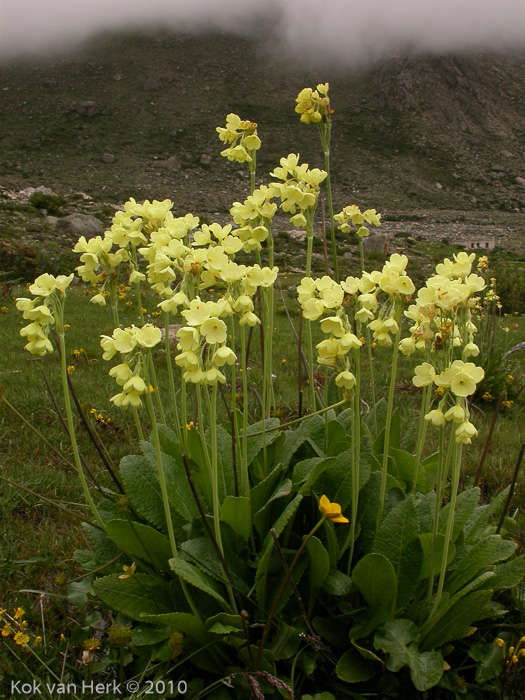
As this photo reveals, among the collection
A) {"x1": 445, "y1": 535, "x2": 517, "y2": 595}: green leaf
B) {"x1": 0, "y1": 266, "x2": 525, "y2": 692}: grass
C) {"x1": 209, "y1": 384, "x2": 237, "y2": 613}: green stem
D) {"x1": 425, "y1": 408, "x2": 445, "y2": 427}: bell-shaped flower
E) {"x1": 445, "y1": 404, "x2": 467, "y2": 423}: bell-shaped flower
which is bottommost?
{"x1": 0, "y1": 266, "x2": 525, "y2": 692}: grass

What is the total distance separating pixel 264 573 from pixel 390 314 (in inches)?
35.6

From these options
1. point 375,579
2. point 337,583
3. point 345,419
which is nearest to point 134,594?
point 337,583

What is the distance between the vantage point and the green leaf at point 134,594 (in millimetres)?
1658

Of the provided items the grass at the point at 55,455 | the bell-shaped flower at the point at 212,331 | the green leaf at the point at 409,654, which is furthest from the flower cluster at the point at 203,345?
the green leaf at the point at 409,654

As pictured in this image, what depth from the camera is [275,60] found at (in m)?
61.5

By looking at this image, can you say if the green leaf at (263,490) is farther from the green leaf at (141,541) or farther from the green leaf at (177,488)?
the green leaf at (141,541)

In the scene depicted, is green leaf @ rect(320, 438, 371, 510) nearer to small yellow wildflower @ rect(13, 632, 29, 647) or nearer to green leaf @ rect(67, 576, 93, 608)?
green leaf @ rect(67, 576, 93, 608)

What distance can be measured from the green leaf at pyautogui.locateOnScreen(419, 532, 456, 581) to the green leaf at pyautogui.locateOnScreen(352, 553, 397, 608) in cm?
15

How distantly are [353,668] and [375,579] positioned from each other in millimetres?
290

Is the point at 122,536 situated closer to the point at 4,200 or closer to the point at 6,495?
the point at 6,495

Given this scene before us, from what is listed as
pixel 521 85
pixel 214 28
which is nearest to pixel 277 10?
pixel 214 28

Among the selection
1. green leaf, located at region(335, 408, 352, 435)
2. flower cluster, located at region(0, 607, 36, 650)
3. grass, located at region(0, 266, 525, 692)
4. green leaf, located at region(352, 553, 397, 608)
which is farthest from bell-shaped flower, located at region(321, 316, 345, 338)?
flower cluster, located at region(0, 607, 36, 650)

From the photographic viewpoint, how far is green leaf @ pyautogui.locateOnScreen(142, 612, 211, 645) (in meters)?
1.49

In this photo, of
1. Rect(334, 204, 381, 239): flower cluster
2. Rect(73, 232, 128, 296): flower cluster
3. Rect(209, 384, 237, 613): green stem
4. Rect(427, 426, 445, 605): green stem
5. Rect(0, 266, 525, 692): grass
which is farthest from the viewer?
Rect(334, 204, 381, 239): flower cluster
